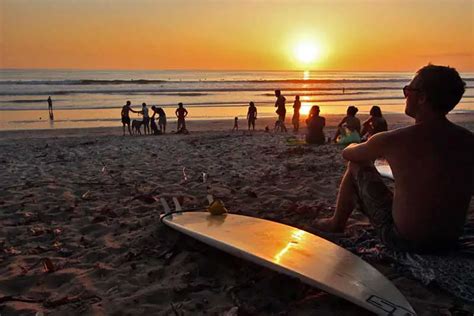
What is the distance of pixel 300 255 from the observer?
3.22 m

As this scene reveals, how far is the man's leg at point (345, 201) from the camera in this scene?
365cm

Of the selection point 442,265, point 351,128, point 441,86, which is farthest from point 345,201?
point 351,128

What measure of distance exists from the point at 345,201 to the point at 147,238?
183 cm

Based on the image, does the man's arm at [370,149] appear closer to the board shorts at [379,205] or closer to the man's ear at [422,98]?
the board shorts at [379,205]

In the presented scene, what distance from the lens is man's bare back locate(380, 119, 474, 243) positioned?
2895 millimetres

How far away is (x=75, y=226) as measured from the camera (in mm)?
4754

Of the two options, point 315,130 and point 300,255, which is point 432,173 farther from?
point 315,130

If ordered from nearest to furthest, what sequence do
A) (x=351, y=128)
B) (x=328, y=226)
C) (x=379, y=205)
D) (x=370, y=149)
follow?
(x=370, y=149) → (x=379, y=205) → (x=328, y=226) → (x=351, y=128)

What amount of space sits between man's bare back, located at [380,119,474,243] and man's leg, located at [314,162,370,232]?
1.73ft

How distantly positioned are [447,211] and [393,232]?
43 cm

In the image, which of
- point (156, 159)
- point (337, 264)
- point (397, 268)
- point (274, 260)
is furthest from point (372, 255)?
point (156, 159)

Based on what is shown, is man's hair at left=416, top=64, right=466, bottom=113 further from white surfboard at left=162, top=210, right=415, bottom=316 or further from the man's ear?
white surfboard at left=162, top=210, right=415, bottom=316

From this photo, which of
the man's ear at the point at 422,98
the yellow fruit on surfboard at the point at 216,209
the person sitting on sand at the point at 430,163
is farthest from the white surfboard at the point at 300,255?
the man's ear at the point at 422,98

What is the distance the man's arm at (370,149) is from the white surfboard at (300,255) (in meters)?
0.68
